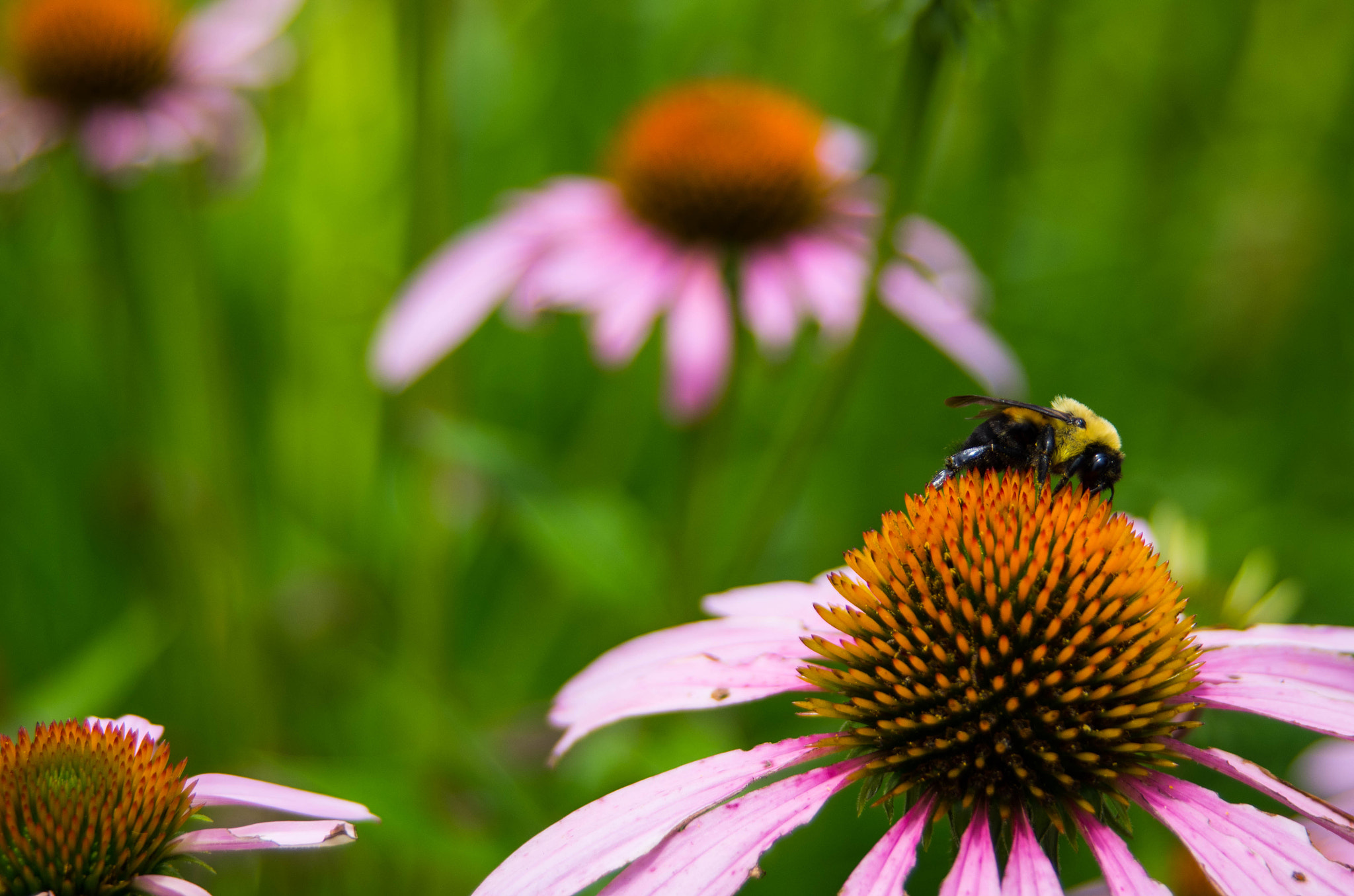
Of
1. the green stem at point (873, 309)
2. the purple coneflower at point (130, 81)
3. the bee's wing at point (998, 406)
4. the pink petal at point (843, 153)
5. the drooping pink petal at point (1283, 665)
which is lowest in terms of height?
the drooping pink petal at point (1283, 665)

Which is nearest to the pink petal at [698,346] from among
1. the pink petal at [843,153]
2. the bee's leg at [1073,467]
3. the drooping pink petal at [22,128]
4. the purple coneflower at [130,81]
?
the pink petal at [843,153]

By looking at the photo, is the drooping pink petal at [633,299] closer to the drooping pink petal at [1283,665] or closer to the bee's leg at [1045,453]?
the bee's leg at [1045,453]

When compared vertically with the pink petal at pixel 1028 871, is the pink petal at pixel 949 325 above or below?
above

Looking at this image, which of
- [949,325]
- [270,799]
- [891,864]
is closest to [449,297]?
[949,325]

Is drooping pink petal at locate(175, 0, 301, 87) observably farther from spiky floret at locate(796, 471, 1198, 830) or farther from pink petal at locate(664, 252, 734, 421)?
spiky floret at locate(796, 471, 1198, 830)

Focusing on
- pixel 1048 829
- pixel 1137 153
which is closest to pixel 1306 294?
pixel 1137 153

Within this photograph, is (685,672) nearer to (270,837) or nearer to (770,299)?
(270,837)
